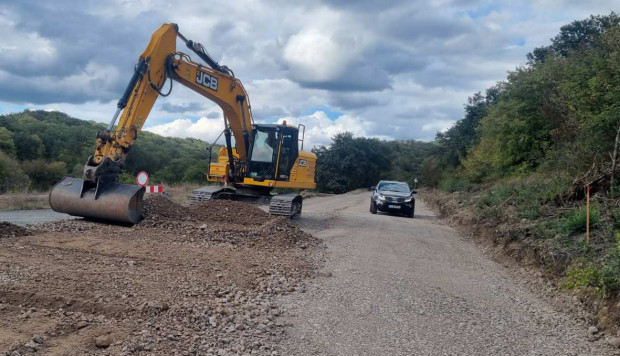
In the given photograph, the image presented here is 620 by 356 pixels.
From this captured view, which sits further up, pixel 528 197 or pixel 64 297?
pixel 528 197

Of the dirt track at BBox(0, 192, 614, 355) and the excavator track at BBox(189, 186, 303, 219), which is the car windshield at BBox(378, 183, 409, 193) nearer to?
the excavator track at BBox(189, 186, 303, 219)

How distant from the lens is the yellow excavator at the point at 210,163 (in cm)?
1274

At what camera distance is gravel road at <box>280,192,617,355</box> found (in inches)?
239

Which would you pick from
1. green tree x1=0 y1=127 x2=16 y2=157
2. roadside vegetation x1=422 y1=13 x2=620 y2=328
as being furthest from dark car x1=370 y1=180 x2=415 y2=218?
green tree x1=0 y1=127 x2=16 y2=157

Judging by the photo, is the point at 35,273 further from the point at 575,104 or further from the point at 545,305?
the point at 575,104

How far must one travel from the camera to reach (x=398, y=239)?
14.9 meters

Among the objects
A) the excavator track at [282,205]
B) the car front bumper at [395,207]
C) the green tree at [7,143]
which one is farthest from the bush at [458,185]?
the green tree at [7,143]

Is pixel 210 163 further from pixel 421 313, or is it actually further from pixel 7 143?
pixel 7 143

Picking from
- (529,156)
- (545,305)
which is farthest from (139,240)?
(529,156)

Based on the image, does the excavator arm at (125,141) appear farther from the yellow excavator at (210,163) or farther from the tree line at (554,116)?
the tree line at (554,116)

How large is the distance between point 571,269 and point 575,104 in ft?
34.0

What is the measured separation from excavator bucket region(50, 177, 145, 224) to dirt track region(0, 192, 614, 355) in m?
0.48

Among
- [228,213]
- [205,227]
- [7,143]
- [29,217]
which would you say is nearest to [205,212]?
[228,213]

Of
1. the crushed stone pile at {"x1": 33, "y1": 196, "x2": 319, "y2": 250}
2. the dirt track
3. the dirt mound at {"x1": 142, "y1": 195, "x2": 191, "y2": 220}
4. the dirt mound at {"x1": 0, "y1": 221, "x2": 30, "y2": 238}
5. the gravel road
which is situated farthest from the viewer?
the dirt mound at {"x1": 142, "y1": 195, "x2": 191, "y2": 220}
